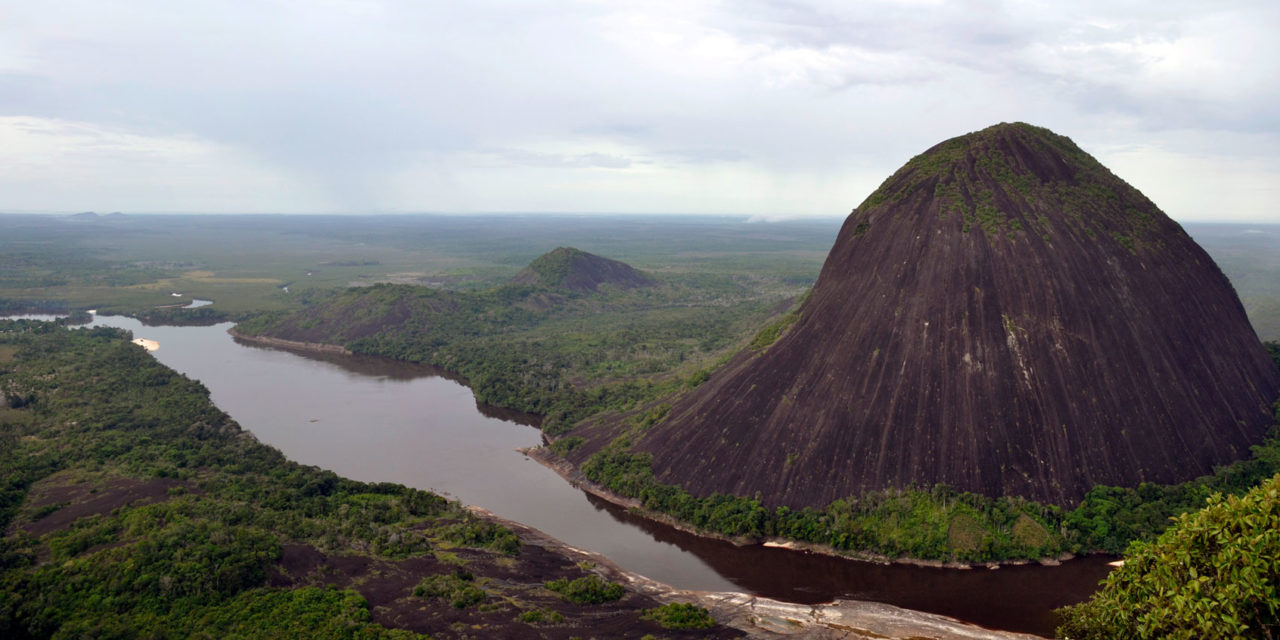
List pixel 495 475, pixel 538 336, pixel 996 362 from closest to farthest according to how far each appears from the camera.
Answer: pixel 996 362 < pixel 495 475 < pixel 538 336

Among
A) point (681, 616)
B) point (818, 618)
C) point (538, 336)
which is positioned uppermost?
point (538, 336)

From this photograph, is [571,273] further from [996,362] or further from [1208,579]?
[1208,579]

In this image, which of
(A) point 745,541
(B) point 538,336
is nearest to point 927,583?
(A) point 745,541

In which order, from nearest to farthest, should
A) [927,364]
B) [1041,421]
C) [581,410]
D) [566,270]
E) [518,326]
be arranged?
1. [1041,421]
2. [927,364]
3. [581,410]
4. [518,326]
5. [566,270]

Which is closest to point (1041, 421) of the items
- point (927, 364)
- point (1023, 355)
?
point (1023, 355)

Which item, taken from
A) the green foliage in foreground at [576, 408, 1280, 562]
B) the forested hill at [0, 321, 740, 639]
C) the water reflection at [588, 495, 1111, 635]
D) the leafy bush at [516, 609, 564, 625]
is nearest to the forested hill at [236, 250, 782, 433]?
the green foliage in foreground at [576, 408, 1280, 562]

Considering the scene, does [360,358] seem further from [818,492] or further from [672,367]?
[818,492]

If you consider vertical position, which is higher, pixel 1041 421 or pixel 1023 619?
pixel 1041 421
